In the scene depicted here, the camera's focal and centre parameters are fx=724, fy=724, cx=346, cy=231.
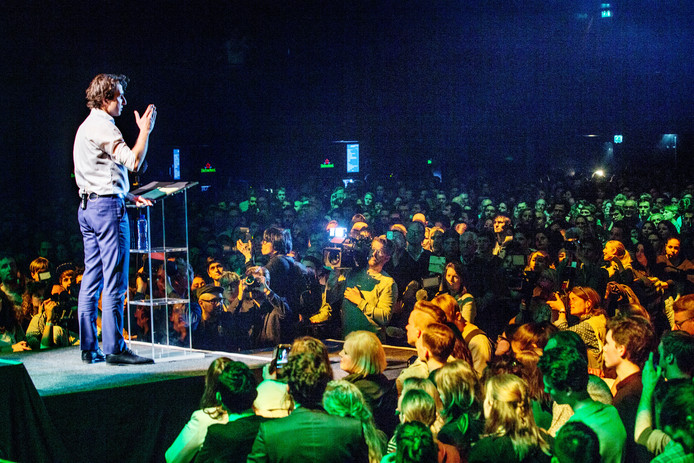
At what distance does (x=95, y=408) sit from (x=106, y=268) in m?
0.72

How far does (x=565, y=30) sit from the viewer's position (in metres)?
18.5

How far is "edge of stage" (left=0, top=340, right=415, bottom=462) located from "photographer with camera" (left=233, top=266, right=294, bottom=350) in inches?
64.0

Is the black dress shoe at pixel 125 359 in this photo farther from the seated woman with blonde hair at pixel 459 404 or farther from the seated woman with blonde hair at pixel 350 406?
the seated woman with blonde hair at pixel 459 404

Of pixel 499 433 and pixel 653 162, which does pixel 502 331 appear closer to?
pixel 499 433

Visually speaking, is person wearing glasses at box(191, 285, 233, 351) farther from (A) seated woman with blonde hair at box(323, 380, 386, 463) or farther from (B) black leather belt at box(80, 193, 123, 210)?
(A) seated woman with blonde hair at box(323, 380, 386, 463)

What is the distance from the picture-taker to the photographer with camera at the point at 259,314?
5.40 metres

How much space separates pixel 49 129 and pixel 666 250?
9969 millimetres

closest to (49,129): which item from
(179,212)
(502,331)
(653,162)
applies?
(179,212)

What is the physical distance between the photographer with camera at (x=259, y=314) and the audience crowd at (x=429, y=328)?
1 cm

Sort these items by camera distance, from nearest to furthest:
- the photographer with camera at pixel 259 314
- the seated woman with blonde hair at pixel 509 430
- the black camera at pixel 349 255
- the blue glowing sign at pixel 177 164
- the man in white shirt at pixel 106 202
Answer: the seated woman with blonde hair at pixel 509 430, the man in white shirt at pixel 106 202, the photographer with camera at pixel 259 314, the black camera at pixel 349 255, the blue glowing sign at pixel 177 164

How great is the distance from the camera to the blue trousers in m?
3.58

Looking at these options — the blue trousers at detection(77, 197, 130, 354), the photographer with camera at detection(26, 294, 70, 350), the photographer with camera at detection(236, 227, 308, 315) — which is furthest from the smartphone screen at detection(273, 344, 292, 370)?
the photographer with camera at detection(236, 227, 308, 315)

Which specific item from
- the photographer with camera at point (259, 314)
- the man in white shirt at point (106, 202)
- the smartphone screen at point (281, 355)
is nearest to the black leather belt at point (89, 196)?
the man in white shirt at point (106, 202)

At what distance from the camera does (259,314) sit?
5617 millimetres
